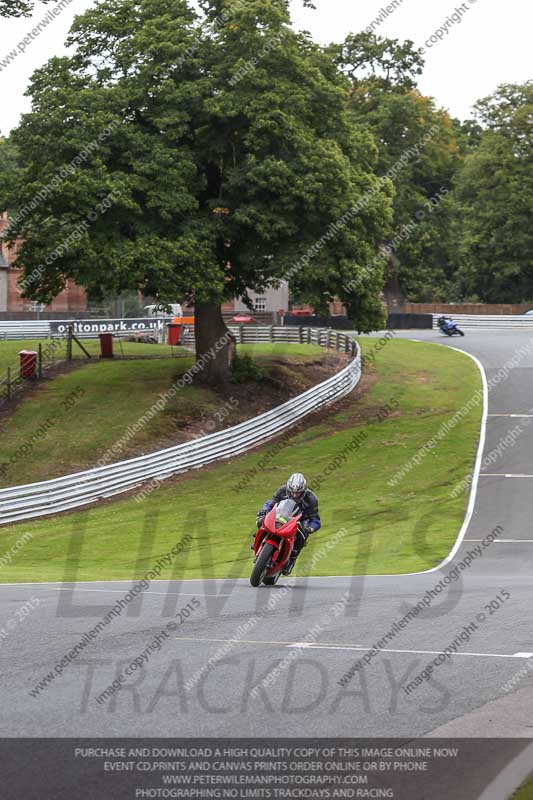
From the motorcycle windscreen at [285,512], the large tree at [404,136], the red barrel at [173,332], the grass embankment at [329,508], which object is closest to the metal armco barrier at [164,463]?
the grass embankment at [329,508]

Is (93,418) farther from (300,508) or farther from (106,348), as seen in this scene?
(300,508)

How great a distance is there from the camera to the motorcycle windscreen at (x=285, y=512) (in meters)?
14.0

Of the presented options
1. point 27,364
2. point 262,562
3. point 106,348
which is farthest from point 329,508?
point 106,348

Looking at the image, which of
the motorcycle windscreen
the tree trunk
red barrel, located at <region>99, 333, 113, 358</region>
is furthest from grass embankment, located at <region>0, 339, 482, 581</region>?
red barrel, located at <region>99, 333, 113, 358</region>

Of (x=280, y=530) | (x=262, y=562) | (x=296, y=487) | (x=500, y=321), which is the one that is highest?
(x=500, y=321)

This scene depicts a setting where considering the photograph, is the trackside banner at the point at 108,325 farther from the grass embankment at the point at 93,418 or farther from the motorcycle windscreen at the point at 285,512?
the motorcycle windscreen at the point at 285,512

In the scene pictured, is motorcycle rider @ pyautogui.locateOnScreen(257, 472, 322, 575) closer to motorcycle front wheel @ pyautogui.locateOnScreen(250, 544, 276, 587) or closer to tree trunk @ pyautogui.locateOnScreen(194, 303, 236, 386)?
motorcycle front wheel @ pyautogui.locateOnScreen(250, 544, 276, 587)

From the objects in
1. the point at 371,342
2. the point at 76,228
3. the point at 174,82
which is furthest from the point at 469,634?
the point at 371,342

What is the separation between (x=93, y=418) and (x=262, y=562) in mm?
21595

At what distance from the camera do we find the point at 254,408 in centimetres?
3716

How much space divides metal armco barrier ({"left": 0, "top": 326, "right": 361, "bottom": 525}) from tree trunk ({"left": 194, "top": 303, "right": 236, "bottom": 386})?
128 inches

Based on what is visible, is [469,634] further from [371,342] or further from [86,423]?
[371,342]

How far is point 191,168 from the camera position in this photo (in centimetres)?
3484

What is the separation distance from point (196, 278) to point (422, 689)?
87.8 ft
